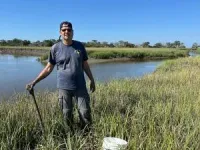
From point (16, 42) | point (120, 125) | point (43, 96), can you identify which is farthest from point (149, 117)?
point (16, 42)

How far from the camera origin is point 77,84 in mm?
4281

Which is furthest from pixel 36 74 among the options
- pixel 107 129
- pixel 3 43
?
pixel 3 43

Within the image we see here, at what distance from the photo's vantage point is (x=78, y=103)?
436cm

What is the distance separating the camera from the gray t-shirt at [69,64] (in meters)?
4.20

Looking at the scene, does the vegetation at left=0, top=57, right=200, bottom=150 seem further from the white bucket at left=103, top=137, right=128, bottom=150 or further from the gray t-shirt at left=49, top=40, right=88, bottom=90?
the gray t-shirt at left=49, top=40, right=88, bottom=90

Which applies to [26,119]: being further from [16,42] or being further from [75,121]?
[16,42]

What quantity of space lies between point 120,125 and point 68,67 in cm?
107

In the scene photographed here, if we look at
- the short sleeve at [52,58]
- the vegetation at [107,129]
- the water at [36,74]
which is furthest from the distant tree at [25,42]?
the short sleeve at [52,58]

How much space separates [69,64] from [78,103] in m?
0.58

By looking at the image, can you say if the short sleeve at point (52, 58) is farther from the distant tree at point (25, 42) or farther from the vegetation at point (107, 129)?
the distant tree at point (25, 42)

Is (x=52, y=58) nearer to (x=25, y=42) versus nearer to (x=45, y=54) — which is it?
(x=45, y=54)

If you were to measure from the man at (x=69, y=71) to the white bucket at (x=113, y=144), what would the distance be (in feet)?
2.64

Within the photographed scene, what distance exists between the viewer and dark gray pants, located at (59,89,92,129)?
430cm

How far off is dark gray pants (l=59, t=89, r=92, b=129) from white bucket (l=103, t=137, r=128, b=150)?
805mm
